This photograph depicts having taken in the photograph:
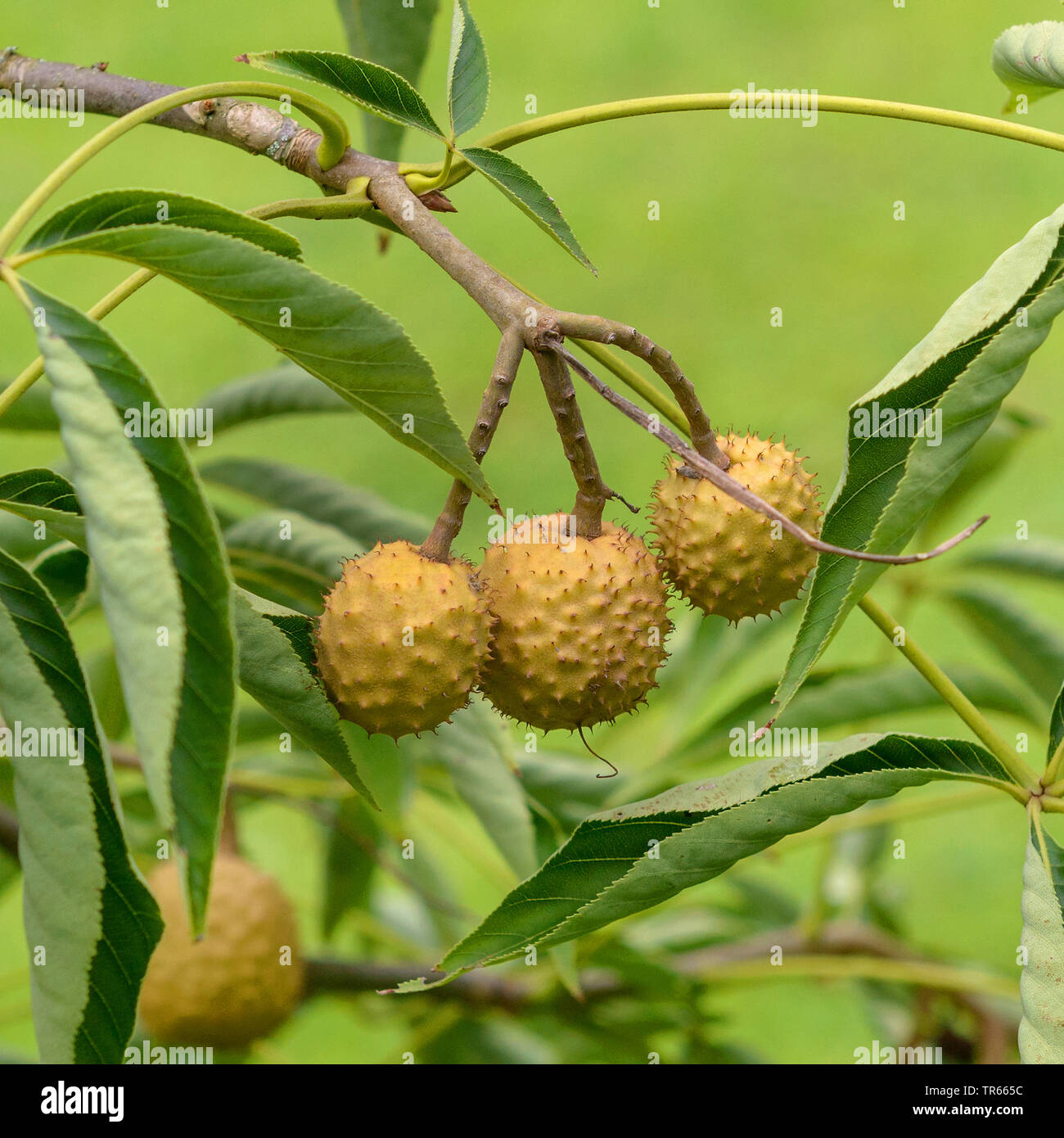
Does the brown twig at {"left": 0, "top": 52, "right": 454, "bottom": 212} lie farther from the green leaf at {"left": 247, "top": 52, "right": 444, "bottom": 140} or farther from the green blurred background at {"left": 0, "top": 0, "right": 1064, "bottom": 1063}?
the green blurred background at {"left": 0, "top": 0, "right": 1064, "bottom": 1063}

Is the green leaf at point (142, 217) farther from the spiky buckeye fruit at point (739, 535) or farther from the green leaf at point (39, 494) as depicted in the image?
the spiky buckeye fruit at point (739, 535)

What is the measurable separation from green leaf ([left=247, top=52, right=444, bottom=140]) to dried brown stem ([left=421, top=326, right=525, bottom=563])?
16cm

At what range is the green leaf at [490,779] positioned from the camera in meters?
0.96

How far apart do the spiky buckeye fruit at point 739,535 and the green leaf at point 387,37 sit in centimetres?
50

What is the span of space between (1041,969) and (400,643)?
0.41 meters

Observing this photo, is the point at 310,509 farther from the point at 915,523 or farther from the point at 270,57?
the point at 915,523

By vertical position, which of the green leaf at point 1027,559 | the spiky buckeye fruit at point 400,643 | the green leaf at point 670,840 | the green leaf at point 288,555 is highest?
the green leaf at point 1027,559

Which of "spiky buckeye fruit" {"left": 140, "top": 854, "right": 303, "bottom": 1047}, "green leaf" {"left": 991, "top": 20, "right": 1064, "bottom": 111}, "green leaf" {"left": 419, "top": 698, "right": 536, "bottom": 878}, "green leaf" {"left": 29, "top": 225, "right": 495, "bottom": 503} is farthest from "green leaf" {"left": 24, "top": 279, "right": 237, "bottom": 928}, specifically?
"spiky buckeye fruit" {"left": 140, "top": 854, "right": 303, "bottom": 1047}

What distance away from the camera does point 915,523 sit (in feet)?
2.00

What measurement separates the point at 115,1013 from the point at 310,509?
631 millimetres

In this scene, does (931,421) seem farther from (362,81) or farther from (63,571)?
(63,571)

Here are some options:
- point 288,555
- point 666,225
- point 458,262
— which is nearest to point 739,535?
point 458,262

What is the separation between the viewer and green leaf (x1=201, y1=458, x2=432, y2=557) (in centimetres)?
113

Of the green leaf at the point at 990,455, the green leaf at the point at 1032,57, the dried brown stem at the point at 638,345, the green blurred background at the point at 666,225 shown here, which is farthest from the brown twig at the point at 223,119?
the green blurred background at the point at 666,225
